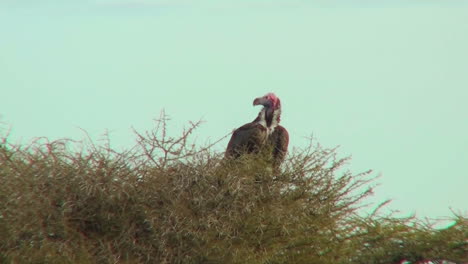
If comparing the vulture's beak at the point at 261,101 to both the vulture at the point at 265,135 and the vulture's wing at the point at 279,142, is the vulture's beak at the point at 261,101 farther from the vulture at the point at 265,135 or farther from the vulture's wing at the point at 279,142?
the vulture's wing at the point at 279,142

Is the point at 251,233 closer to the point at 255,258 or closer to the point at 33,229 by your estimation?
the point at 255,258

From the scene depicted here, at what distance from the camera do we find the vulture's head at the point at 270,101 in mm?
11812

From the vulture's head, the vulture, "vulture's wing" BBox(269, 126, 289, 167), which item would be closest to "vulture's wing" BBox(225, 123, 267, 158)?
the vulture

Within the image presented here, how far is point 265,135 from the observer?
37.7 feet

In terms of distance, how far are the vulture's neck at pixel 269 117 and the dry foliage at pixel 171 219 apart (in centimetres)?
133

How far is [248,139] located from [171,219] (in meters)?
2.20

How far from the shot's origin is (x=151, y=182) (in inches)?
385

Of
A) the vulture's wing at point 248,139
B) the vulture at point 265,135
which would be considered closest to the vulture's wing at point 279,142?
the vulture at point 265,135

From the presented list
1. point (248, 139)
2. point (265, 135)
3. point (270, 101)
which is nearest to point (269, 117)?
point (270, 101)

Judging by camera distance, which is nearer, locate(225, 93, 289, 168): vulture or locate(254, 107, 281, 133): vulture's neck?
locate(225, 93, 289, 168): vulture

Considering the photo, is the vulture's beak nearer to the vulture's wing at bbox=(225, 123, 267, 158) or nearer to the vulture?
the vulture

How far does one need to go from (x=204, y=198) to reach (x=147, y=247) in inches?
30.7

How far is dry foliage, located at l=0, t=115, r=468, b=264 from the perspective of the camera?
9.55 meters

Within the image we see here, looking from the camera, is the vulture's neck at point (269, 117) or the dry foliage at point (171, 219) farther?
the vulture's neck at point (269, 117)
